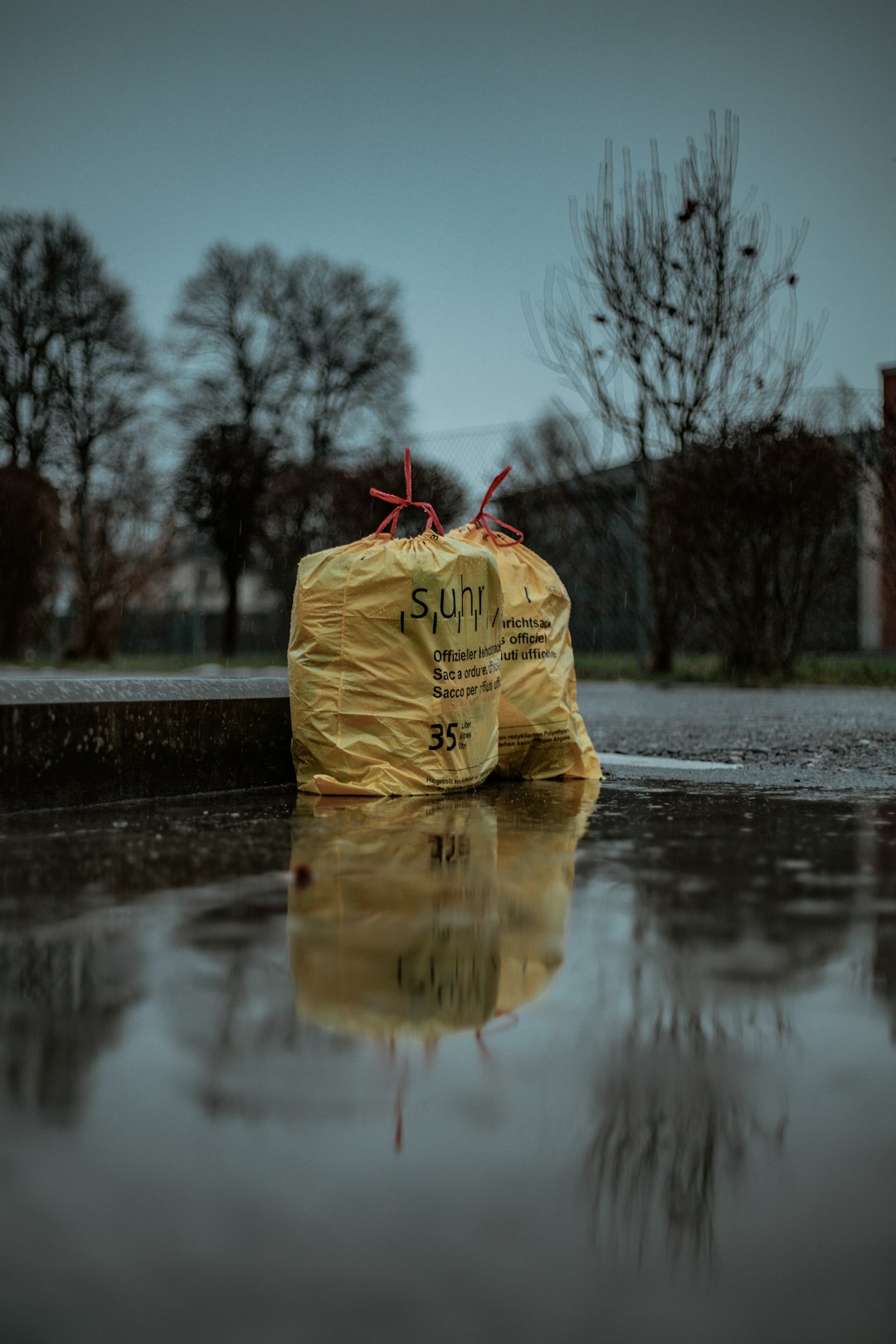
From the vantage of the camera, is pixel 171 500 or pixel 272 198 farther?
pixel 171 500

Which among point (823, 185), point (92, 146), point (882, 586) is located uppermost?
point (92, 146)

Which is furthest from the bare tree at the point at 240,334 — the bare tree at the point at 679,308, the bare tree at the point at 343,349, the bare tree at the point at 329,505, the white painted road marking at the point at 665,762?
the white painted road marking at the point at 665,762

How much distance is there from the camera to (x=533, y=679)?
142 inches

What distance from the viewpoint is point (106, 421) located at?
22234mm

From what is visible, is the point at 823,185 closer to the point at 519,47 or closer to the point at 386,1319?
the point at 519,47

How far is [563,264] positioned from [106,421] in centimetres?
1227

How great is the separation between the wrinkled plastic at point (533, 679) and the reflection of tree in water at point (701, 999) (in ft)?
3.49

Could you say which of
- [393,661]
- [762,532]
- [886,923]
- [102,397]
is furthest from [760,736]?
[102,397]

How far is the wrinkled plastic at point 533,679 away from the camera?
360 centimetres

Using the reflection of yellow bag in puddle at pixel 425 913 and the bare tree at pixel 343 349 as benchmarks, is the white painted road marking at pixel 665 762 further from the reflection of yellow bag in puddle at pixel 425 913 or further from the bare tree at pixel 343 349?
the bare tree at pixel 343 349

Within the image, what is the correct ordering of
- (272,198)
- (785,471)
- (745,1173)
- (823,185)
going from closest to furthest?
(745,1173), (785,471), (823,185), (272,198)

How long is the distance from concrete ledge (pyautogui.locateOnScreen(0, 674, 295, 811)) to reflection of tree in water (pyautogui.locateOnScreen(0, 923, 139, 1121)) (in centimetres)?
129

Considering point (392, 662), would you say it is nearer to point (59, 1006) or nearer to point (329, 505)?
point (59, 1006)

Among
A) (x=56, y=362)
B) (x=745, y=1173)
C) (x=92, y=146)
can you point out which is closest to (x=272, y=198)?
(x=92, y=146)
